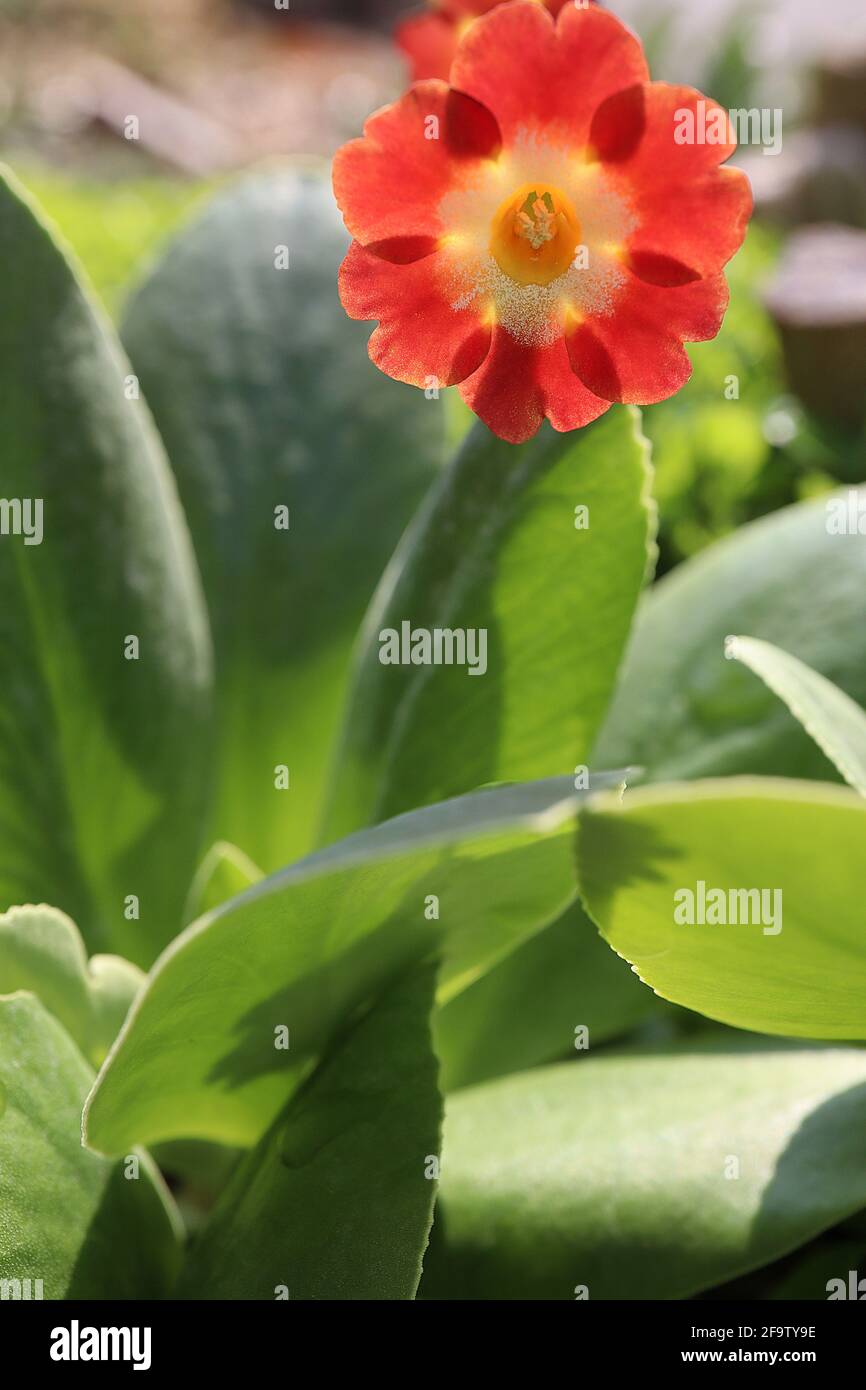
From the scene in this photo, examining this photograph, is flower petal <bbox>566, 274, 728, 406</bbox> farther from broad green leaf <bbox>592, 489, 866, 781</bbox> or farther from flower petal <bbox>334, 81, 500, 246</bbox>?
broad green leaf <bbox>592, 489, 866, 781</bbox>

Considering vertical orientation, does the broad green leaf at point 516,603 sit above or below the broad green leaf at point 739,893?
above

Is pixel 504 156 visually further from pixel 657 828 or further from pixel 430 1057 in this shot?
pixel 430 1057

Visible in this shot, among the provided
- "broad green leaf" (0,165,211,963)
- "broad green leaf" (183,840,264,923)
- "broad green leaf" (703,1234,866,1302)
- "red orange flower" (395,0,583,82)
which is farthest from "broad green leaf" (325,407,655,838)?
"broad green leaf" (703,1234,866,1302)

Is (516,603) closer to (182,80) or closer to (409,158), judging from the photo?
(409,158)

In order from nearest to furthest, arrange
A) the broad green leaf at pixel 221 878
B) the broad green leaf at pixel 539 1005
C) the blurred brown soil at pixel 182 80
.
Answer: the broad green leaf at pixel 221 878, the broad green leaf at pixel 539 1005, the blurred brown soil at pixel 182 80

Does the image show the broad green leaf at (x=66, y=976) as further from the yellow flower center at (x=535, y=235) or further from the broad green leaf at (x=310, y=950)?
the yellow flower center at (x=535, y=235)

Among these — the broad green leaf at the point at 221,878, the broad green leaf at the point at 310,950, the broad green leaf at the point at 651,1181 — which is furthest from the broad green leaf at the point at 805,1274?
the broad green leaf at the point at 221,878

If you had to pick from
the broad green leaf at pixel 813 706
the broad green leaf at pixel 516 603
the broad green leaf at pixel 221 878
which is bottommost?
the broad green leaf at pixel 221 878

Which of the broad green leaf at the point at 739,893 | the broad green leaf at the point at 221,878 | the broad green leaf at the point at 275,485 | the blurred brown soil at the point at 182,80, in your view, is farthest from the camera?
the blurred brown soil at the point at 182,80

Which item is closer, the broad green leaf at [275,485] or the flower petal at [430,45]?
the flower petal at [430,45]
